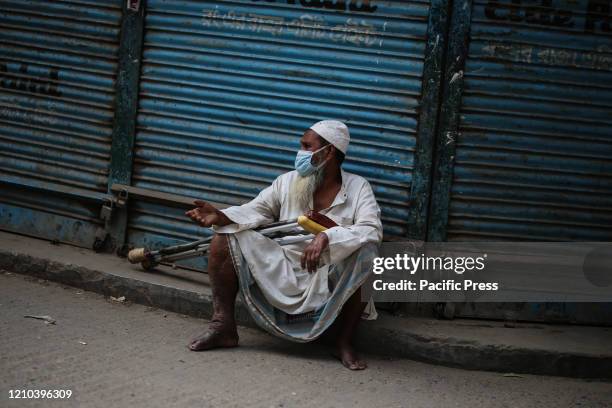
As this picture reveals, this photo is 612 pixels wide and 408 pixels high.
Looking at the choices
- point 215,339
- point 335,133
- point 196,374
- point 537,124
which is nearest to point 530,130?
point 537,124

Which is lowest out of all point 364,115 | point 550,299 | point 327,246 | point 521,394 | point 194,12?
point 521,394

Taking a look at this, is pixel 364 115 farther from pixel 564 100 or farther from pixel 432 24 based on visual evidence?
pixel 564 100

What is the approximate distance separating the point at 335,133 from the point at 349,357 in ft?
4.13

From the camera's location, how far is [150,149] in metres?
5.52

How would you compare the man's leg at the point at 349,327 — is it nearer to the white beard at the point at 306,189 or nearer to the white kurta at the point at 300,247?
the white kurta at the point at 300,247

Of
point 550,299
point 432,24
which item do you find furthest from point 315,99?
point 550,299

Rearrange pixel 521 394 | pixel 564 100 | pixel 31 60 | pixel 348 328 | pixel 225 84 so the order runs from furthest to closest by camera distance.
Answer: pixel 31 60
pixel 225 84
pixel 564 100
pixel 348 328
pixel 521 394

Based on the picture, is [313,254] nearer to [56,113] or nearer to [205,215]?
[205,215]

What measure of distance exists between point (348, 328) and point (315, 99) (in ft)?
5.08

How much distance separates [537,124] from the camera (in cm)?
486
